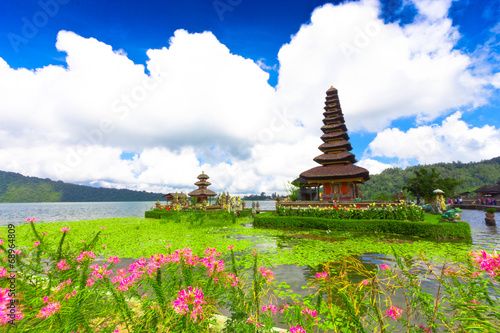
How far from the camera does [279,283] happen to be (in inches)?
211

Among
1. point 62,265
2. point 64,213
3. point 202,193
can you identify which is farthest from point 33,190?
point 62,265

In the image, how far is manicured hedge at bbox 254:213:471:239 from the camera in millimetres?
10492

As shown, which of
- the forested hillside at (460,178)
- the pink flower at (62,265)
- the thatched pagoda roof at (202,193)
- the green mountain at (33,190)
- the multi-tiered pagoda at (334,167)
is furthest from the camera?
the green mountain at (33,190)

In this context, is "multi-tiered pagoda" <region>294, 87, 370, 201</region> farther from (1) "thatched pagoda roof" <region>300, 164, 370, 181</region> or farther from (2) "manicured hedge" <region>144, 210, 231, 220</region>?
(2) "manicured hedge" <region>144, 210, 231, 220</region>

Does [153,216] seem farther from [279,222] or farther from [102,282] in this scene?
[102,282]

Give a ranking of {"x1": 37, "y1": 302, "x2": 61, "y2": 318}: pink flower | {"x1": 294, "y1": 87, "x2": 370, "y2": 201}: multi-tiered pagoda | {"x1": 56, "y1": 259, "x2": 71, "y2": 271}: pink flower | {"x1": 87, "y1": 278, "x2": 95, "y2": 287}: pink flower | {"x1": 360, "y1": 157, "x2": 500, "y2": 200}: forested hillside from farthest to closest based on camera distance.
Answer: {"x1": 360, "y1": 157, "x2": 500, "y2": 200}: forested hillside, {"x1": 294, "y1": 87, "x2": 370, "y2": 201}: multi-tiered pagoda, {"x1": 56, "y1": 259, "x2": 71, "y2": 271}: pink flower, {"x1": 87, "y1": 278, "x2": 95, "y2": 287}: pink flower, {"x1": 37, "y1": 302, "x2": 61, "y2": 318}: pink flower

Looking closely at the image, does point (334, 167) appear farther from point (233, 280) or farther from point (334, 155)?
point (233, 280)

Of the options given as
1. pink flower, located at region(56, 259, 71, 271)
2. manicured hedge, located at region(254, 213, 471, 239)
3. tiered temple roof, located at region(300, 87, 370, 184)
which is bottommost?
manicured hedge, located at region(254, 213, 471, 239)

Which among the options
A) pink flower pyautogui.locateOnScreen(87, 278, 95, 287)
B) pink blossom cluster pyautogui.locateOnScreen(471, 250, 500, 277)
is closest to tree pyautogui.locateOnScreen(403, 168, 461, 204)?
pink blossom cluster pyautogui.locateOnScreen(471, 250, 500, 277)

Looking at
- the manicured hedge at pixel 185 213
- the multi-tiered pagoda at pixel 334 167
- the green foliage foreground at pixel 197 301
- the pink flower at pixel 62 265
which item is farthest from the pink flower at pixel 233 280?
the multi-tiered pagoda at pixel 334 167

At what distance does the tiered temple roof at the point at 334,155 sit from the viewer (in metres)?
23.2

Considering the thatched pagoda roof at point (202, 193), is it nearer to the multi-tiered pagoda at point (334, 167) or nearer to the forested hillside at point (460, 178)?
the multi-tiered pagoda at point (334, 167)

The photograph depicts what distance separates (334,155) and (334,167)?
196 cm

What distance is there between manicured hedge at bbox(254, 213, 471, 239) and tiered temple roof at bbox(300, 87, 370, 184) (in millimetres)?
10463
